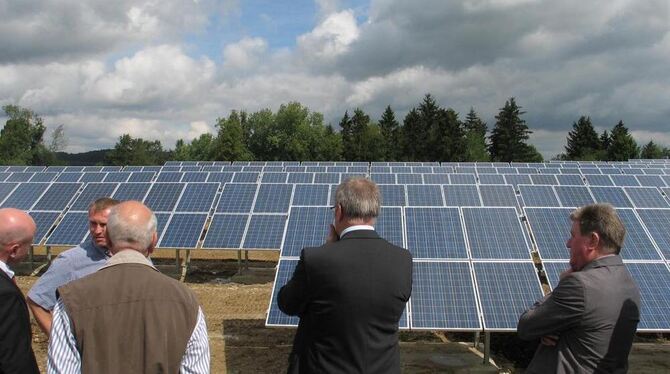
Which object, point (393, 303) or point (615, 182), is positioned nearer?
point (393, 303)

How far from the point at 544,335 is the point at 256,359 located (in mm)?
5382

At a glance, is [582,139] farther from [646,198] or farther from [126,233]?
[126,233]

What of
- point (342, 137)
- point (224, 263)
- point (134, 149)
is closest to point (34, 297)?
point (224, 263)

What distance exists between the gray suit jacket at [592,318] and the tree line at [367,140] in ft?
200

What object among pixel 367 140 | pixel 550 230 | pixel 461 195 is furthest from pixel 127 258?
pixel 367 140

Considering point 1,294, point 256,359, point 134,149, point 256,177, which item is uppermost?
point 134,149

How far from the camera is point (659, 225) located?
884 cm

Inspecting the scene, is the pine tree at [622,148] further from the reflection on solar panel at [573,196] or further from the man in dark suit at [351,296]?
the man in dark suit at [351,296]

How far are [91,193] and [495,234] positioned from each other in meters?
12.6

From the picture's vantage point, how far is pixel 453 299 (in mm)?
6996

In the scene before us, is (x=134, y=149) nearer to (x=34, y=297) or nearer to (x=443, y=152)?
(x=443, y=152)

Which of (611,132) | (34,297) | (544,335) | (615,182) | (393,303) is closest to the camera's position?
(393,303)

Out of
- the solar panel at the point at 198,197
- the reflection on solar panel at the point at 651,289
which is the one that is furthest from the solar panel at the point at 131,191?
the reflection on solar panel at the point at 651,289

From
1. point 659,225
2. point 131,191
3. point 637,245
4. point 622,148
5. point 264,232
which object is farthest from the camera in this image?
point 622,148
